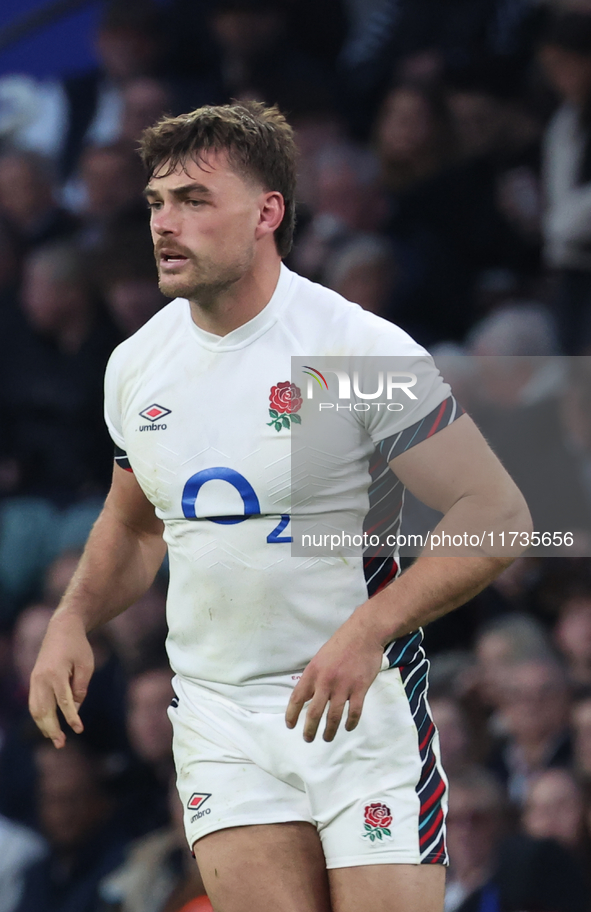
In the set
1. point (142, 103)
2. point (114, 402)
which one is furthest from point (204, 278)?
point (142, 103)

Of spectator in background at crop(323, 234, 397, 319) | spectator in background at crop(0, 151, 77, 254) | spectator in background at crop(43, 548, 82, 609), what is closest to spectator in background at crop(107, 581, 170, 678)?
spectator in background at crop(43, 548, 82, 609)

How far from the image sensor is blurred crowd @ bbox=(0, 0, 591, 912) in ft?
14.4

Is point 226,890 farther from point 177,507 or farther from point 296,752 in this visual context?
point 177,507

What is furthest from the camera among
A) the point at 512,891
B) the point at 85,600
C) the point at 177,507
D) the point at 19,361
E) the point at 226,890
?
the point at 19,361

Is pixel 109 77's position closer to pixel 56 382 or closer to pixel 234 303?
pixel 56 382

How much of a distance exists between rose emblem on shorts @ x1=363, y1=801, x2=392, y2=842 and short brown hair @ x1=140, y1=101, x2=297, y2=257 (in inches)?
50.5

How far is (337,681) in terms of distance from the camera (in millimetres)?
2150

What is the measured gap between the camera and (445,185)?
4.93 metres

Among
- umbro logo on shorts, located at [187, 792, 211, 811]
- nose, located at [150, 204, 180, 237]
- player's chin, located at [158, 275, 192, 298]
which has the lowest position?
umbro logo on shorts, located at [187, 792, 211, 811]

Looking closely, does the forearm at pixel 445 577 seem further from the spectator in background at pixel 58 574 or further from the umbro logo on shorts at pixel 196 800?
the spectator in background at pixel 58 574

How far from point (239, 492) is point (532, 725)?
2.31 meters

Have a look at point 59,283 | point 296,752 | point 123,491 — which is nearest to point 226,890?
point 296,752

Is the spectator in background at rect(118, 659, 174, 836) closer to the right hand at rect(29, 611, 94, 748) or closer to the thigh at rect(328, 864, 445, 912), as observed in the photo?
the right hand at rect(29, 611, 94, 748)

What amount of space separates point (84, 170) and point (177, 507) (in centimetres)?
352
